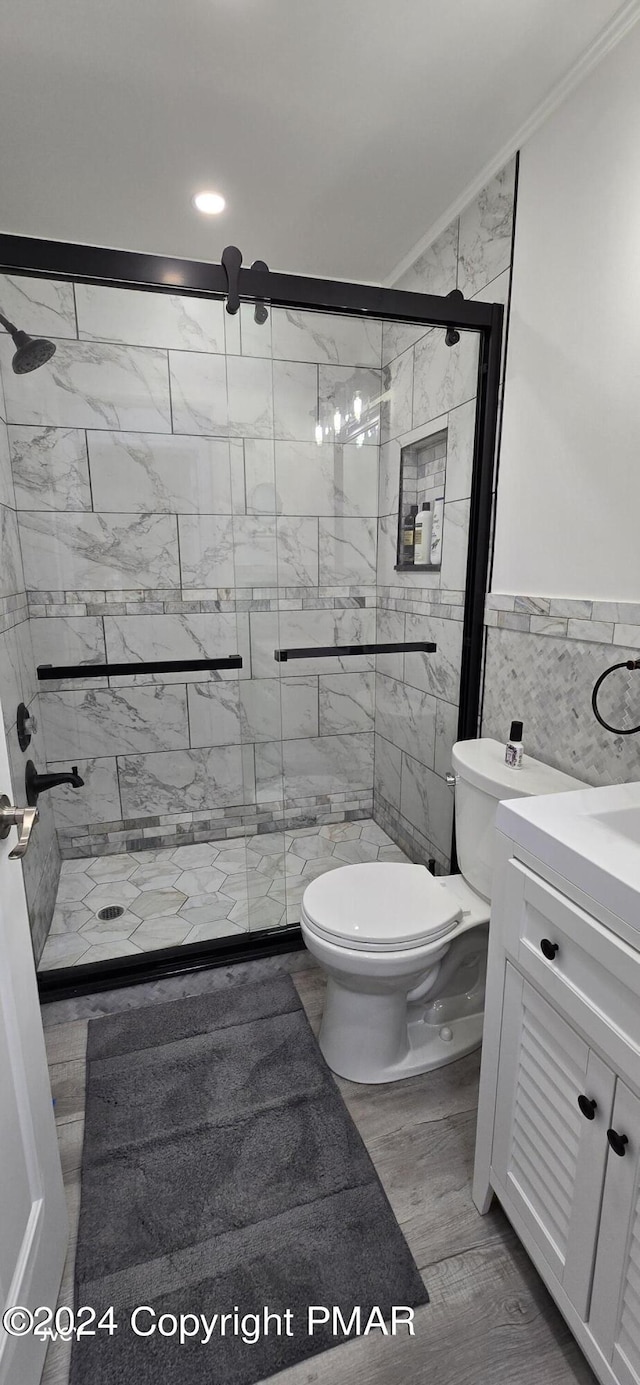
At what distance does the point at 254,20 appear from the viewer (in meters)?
1.27

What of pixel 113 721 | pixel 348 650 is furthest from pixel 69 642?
pixel 348 650

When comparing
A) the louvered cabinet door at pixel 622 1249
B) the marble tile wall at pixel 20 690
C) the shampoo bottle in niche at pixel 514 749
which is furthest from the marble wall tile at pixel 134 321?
the louvered cabinet door at pixel 622 1249

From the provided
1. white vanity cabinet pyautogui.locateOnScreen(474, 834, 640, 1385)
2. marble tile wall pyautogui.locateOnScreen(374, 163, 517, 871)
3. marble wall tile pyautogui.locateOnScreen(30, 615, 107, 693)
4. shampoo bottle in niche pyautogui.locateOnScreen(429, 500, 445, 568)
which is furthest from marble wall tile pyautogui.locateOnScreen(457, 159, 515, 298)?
marble wall tile pyautogui.locateOnScreen(30, 615, 107, 693)

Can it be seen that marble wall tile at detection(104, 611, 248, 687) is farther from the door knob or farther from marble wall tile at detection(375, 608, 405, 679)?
the door knob

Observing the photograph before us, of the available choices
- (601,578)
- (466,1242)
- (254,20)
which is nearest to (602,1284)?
(466,1242)

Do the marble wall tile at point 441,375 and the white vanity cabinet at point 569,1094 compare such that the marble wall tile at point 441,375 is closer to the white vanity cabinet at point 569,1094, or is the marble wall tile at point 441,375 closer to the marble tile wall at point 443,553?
the marble tile wall at point 443,553

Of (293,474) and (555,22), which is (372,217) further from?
(293,474)

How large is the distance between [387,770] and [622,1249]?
1615 mm

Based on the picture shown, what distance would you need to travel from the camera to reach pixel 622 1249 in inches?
31.4

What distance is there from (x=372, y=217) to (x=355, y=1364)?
2.87 m

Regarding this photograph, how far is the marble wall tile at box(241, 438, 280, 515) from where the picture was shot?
6.05ft

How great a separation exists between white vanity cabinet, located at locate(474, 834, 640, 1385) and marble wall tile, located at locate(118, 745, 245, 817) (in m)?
1.76

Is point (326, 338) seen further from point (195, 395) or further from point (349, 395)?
point (195, 395)

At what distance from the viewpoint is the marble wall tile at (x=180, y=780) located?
105 inches
